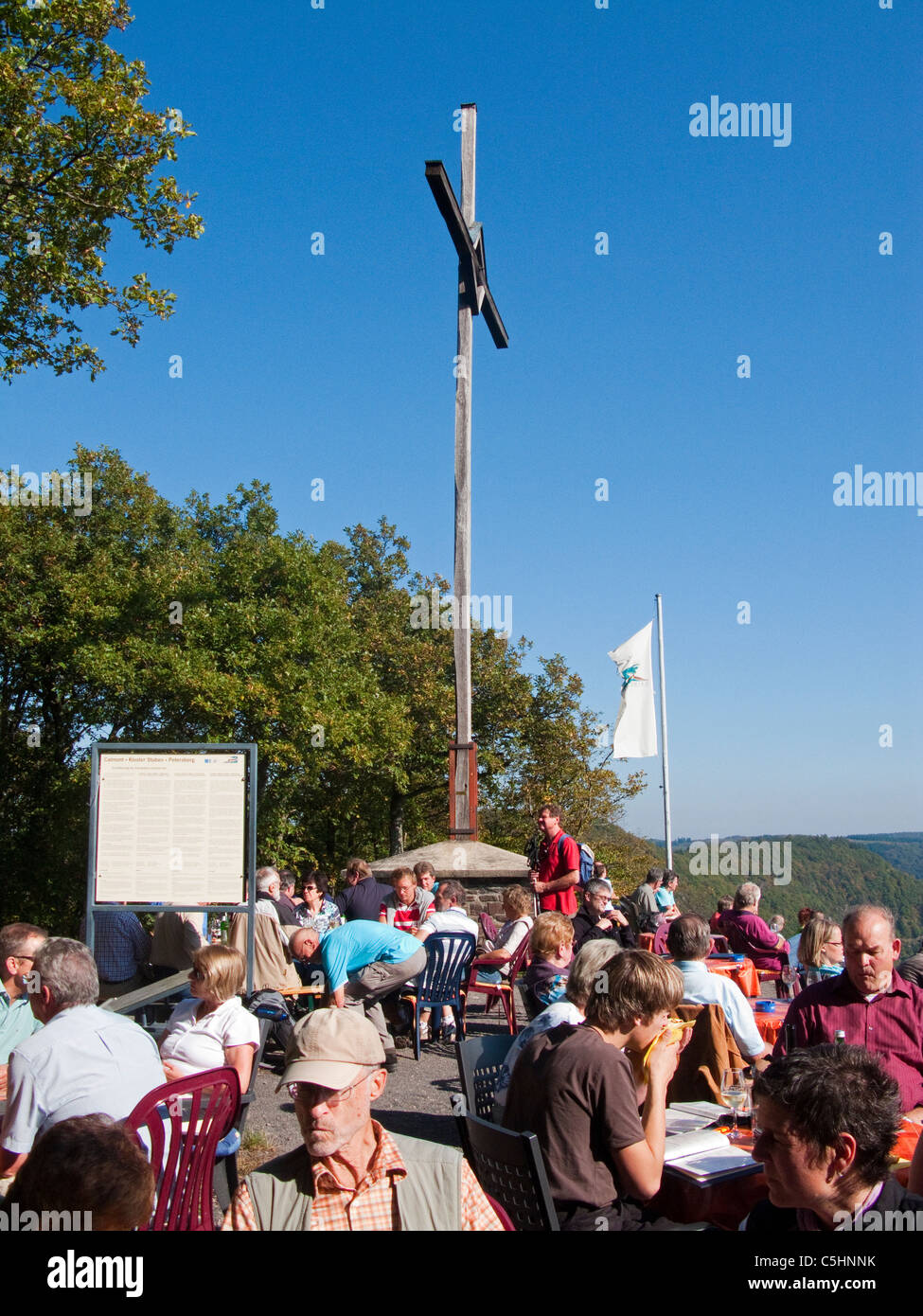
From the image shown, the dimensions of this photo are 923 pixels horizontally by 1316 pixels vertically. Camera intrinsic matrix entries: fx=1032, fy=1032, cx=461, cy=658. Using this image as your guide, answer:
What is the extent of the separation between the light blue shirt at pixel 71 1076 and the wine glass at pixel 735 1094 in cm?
202

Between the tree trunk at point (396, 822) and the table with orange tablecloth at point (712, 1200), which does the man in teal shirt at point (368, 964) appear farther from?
the tree trunk at point (396, 822)

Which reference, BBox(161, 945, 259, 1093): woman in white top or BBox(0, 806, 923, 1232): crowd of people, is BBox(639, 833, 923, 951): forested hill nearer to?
BBox(0, 806, 923, 1232): crowd of people

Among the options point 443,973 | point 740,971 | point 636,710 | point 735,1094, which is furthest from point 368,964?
point 636,710

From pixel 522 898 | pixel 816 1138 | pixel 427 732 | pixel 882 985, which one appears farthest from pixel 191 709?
pixel 816 1138

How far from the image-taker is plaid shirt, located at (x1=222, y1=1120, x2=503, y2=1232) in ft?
7.90

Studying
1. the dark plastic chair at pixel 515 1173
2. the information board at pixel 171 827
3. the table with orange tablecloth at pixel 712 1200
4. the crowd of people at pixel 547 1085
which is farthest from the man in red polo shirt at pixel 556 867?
the dark plastic chair at pixel 515 1173

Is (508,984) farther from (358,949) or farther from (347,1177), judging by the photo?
(347,1177)

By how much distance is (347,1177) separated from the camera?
96.9 inches

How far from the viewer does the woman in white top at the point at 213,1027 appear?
451cm

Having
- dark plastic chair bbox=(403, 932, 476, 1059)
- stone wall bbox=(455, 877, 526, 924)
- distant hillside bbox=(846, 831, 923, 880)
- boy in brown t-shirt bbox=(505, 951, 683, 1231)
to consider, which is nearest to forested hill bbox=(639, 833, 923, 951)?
distant hillside bbox=(846, 831, 923, 880)

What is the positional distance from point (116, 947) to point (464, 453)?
7.16 m

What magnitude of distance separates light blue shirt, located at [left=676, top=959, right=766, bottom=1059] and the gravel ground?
5.04 feet
